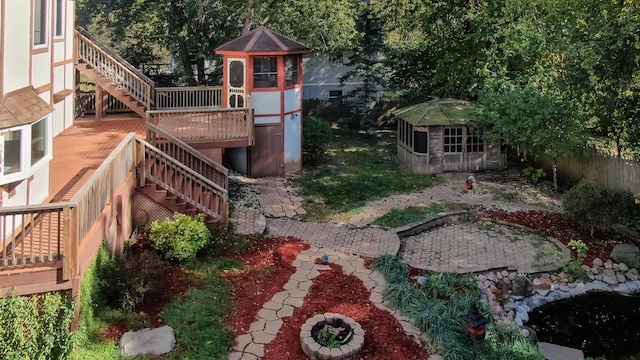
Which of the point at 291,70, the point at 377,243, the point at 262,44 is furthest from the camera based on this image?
the point at 291,70

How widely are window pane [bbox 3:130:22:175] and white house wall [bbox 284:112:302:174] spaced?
10213mm

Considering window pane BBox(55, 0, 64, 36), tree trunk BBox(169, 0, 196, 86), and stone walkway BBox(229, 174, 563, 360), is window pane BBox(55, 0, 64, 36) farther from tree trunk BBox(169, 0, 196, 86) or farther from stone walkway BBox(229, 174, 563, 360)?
tree trunk BBox(169, 0, 196, 86)

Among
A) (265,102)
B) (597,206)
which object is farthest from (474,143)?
(265,102)

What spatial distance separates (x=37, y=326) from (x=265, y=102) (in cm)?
1141

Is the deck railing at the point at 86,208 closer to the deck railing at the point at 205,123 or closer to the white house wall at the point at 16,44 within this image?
the deck railing at the point at 205,123

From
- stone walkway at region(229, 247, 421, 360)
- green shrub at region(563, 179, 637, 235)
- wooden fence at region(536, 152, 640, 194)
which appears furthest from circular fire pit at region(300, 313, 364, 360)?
wooden fence at region(536, 152, 640, 194)

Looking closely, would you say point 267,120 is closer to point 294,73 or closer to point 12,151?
point 294,73

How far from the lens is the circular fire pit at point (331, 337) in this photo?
7039mm

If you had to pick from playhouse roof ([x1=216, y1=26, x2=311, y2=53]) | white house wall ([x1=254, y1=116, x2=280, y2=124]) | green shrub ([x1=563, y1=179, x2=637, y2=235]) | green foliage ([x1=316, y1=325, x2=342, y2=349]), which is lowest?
green foliage ([x1=316, y1=325, x2=342, y2=349])

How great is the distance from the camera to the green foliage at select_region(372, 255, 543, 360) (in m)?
7.59

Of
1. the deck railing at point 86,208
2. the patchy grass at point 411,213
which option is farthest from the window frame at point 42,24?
the patchy grass at point 411,213

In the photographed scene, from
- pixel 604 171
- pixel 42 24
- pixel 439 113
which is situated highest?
pixel 42 24

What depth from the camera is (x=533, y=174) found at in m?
17.5

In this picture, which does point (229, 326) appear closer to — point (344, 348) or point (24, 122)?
point (344, 348)
